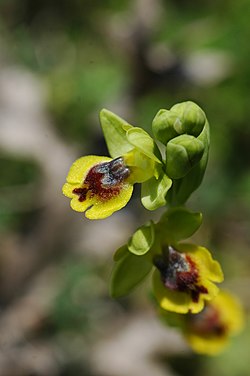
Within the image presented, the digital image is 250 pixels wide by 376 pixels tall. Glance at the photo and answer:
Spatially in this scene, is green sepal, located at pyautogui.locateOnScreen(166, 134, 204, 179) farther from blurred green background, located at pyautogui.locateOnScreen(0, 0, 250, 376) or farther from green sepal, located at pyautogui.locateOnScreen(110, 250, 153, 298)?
blurred green background, located at pyautogui.locateOnScreen(0, 0, 250, 376)

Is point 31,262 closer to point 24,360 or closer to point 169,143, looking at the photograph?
point 24,360

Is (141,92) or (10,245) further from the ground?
(141,92)

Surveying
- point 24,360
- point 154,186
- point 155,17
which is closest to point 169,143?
point 154,186

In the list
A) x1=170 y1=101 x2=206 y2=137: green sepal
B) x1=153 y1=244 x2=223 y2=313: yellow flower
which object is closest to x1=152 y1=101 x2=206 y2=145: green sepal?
x1=170 y1=101 x2=206 y2=137: green sepal

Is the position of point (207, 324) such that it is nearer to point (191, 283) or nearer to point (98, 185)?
point (191, 283)

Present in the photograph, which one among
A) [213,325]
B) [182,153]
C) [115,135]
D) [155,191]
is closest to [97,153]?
[213,325]

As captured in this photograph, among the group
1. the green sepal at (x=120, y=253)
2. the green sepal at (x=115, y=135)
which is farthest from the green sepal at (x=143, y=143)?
the green sepal at (x=120, y=253)
